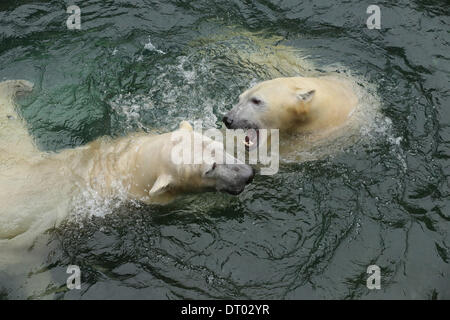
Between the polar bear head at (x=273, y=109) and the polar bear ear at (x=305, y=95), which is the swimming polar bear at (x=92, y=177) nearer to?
the polar bear head at (x=273, y=109)

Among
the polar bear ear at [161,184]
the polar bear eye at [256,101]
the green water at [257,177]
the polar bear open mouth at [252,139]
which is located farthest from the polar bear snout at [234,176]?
the polar bear eye at [256,101]

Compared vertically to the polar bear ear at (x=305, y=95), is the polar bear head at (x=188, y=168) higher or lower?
lower

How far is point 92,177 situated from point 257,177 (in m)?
1.93

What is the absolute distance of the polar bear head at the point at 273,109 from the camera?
234 inches

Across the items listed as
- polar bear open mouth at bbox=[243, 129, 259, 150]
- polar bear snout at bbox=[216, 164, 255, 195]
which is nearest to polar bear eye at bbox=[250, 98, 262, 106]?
polar bear open mouth at bbox=[243, 129, 259, 150]

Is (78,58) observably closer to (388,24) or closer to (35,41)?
(35,41)

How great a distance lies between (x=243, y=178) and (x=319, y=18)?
4205mm

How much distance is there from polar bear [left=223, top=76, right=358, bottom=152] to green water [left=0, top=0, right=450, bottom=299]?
1.52 ft

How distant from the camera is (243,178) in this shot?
17.1 feet

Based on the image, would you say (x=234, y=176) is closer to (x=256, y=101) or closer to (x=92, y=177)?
(x=256, y=101)

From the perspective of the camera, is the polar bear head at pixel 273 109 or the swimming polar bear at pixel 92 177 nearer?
the swimming polar bear at pixel 92 177

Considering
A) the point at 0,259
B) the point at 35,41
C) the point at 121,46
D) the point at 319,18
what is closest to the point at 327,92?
the point at 319,18

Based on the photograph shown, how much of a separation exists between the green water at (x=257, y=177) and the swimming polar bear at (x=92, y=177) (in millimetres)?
207
